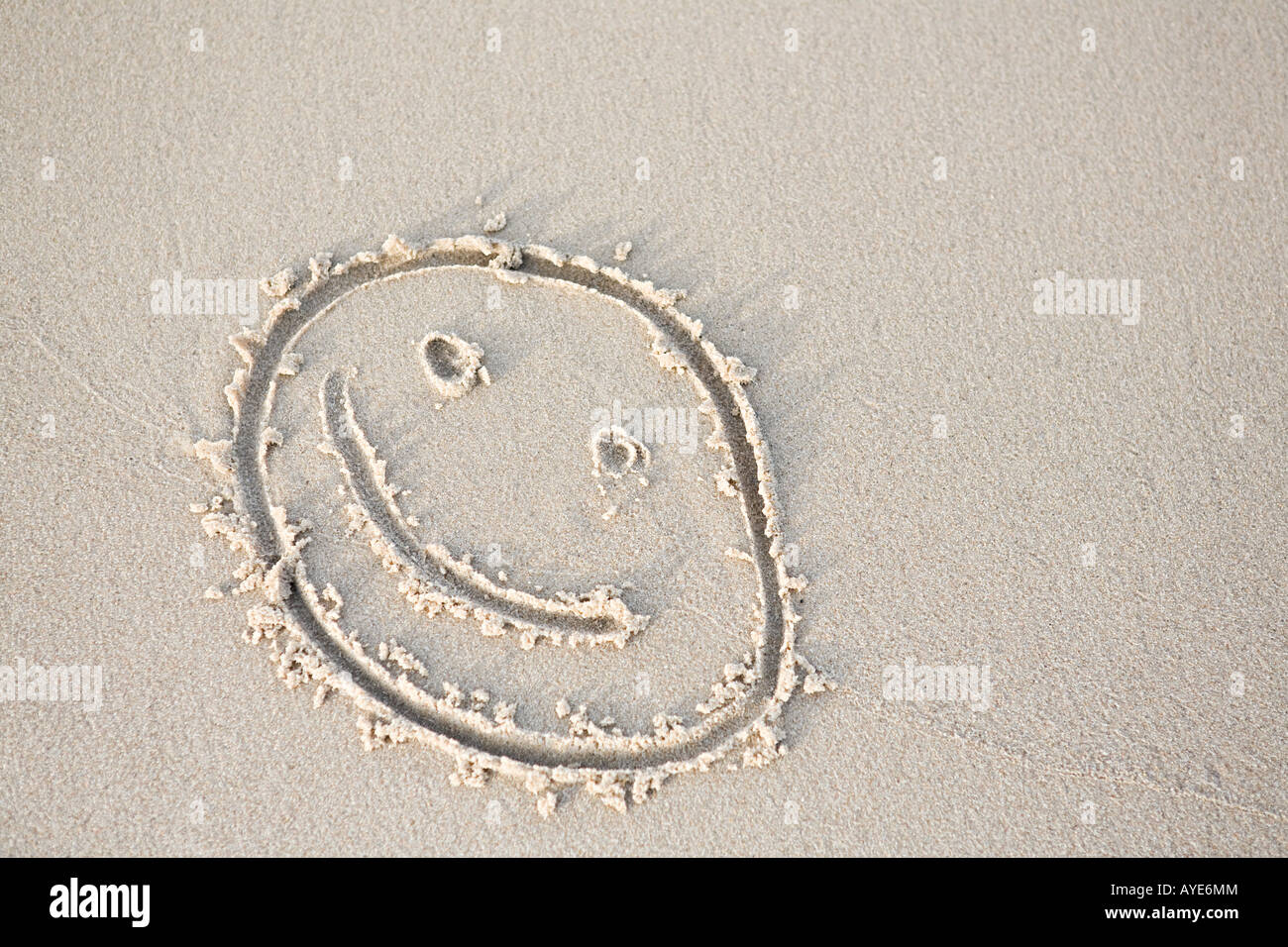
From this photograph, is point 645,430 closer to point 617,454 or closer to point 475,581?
point 617,454

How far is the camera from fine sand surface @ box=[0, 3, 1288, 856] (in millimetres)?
2564

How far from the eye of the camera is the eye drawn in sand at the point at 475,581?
8.47 feet

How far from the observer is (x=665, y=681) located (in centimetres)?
269

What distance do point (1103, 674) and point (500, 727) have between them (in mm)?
1660

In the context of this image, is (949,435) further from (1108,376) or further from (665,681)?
(665,681)

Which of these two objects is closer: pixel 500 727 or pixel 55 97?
pixel 500 727

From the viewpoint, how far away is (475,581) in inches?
110

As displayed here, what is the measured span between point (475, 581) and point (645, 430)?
0.69 m

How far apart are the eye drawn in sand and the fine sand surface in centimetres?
1

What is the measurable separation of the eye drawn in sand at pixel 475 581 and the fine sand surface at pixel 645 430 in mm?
12

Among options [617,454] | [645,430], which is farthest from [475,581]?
[645,430]

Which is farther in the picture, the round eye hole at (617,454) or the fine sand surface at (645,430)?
the round eye hole at (617,454)

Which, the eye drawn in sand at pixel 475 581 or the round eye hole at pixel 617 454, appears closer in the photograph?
the eye drawn in sand at pixel 475 581

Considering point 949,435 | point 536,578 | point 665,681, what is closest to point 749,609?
point 665,681
